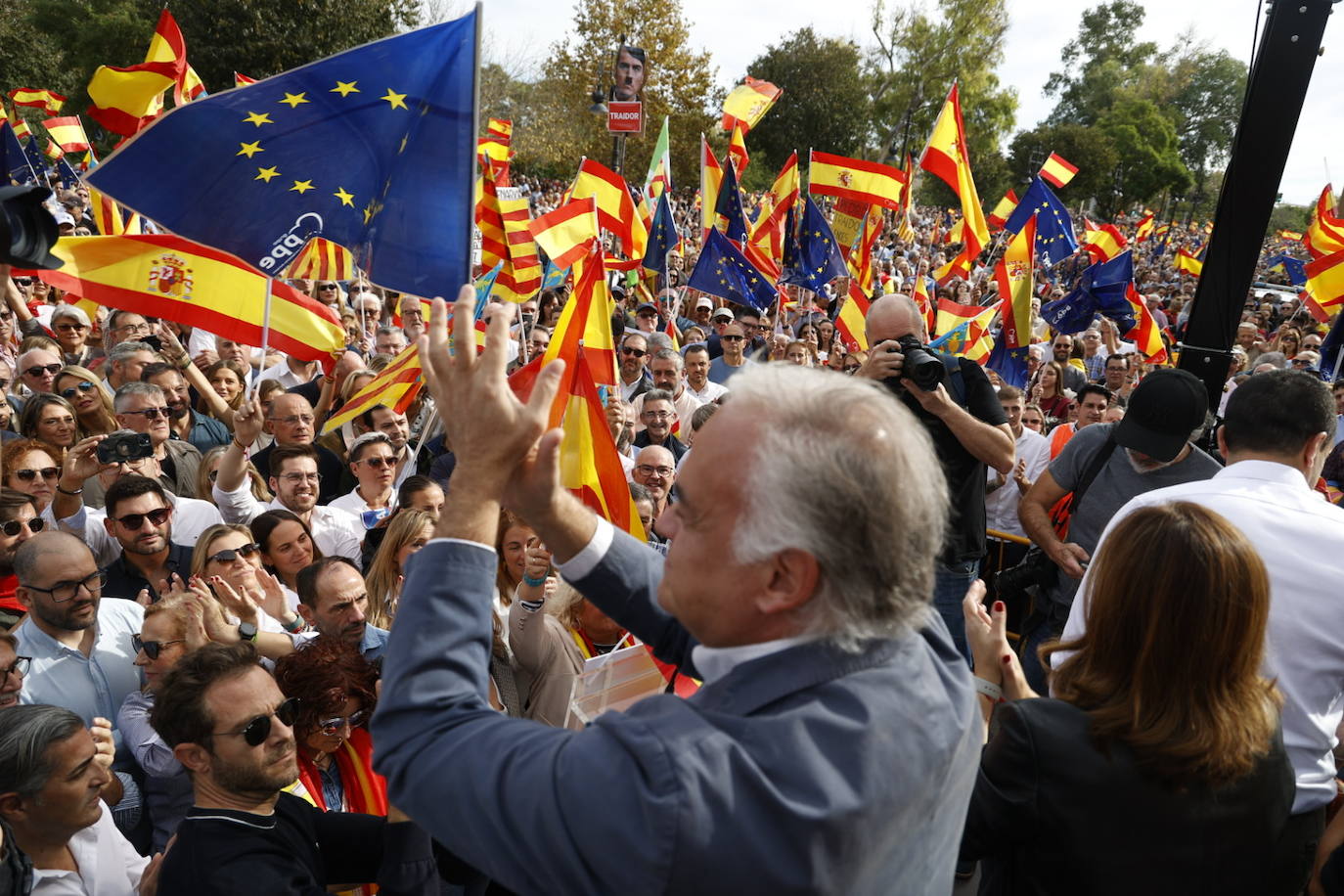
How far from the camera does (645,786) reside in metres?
1.05

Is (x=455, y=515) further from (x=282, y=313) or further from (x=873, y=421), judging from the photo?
(x=282, y=313)

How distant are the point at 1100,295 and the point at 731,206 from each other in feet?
14.4

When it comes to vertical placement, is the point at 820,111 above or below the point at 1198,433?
above

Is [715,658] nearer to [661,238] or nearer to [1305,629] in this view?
[1305,629]

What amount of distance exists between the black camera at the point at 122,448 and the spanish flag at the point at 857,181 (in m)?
7.21

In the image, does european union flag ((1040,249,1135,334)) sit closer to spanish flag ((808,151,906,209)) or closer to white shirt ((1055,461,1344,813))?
spanish flag ((808,151,906,209))

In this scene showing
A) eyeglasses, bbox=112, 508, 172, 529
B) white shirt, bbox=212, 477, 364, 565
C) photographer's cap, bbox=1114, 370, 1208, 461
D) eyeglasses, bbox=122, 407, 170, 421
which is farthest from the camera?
eyeglasses, bbox=122, 407, 170, 421

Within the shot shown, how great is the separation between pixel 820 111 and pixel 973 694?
43.9 metres

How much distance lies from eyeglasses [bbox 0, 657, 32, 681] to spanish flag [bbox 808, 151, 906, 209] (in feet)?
27.5

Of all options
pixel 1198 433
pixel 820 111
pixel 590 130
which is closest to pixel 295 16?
pixel 590 130

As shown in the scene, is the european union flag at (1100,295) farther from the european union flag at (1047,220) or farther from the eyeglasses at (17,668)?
the eyeglasses at (17,668)

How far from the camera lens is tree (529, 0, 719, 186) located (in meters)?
30.7

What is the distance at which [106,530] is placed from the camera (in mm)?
4402

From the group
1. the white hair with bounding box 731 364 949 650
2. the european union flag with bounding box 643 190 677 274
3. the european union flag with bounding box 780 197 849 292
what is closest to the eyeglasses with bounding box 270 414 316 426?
the white hair with bounding box 731 364 949 650
